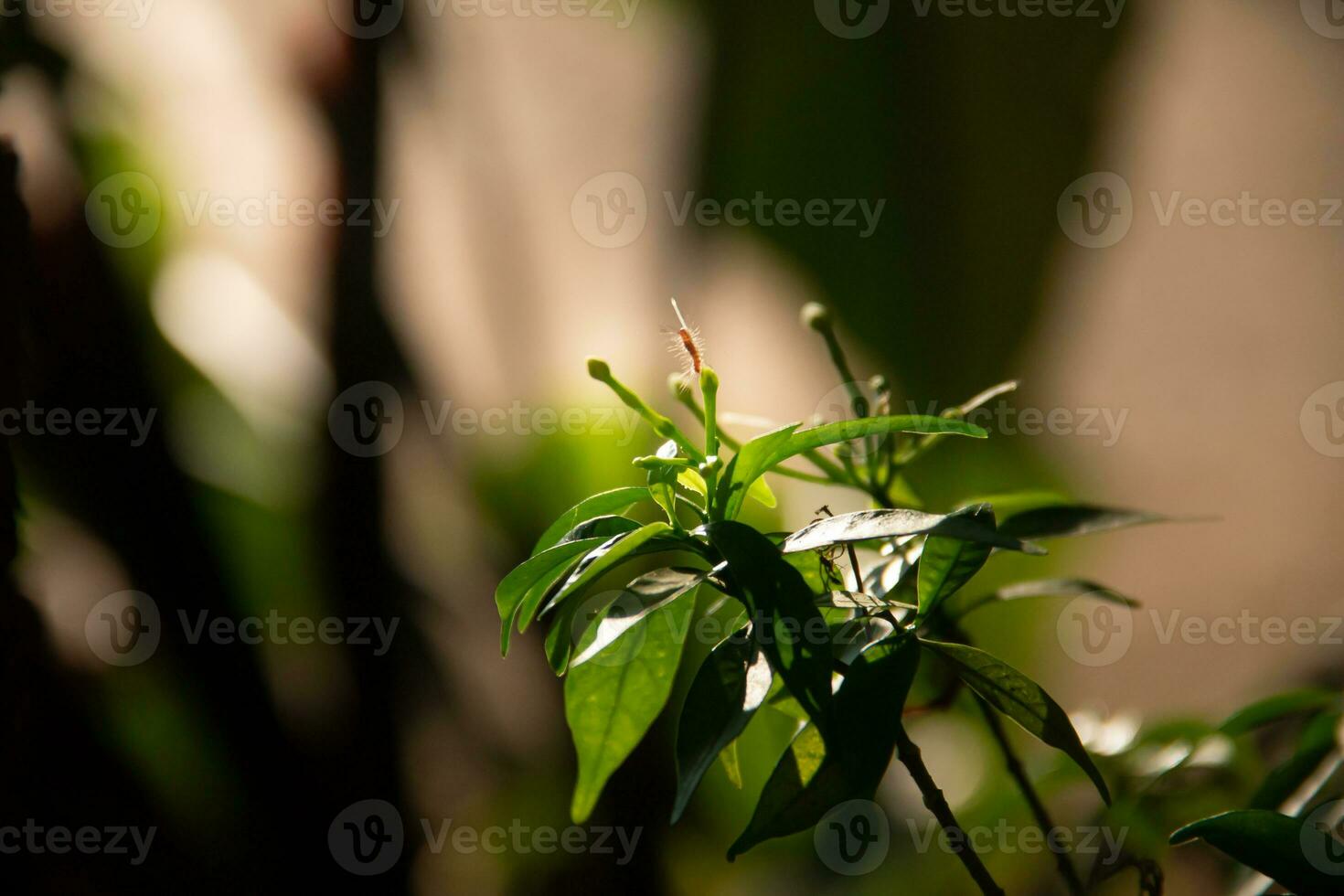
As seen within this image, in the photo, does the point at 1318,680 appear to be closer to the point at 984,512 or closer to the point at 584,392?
the point at 584,392

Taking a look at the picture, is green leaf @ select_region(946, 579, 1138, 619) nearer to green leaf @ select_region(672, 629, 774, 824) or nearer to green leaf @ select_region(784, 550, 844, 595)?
green leaf @ select_region(784, 550, 844, 595)

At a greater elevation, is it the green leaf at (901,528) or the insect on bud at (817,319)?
the insect on bud at (817,319)

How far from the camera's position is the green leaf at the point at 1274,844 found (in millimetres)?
417

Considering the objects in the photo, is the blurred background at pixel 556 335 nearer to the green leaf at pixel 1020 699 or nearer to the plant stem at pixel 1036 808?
the plant stem at pixel 1036 808

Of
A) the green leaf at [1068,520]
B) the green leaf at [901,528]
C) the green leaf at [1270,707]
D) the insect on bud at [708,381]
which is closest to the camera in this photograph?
the green leaf at [901,528]

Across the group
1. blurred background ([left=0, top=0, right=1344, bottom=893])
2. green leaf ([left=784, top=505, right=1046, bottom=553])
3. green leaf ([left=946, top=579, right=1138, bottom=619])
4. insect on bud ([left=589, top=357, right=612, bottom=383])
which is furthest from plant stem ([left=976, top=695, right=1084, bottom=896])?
blurred background ([left=0, top=0, right=1344, bottom=893])

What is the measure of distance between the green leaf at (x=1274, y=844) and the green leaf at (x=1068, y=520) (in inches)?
6.9

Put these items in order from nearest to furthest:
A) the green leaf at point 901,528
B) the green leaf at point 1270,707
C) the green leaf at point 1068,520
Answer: the green leaf at point 901,528
the green leaf at point 1068,520
the green leaf at point 1270,707

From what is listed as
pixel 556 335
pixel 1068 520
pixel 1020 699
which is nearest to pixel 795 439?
pixel 1020 699

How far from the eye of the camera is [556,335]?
1.93 m

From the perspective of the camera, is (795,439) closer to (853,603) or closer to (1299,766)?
(853,603)

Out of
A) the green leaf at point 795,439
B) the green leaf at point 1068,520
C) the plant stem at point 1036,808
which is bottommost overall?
the plant stem at point 1036,808

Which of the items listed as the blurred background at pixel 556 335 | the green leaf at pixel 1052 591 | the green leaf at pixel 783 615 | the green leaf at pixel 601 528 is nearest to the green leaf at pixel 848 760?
the green leaf at pixel 783 615

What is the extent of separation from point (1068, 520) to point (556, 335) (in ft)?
4.89
